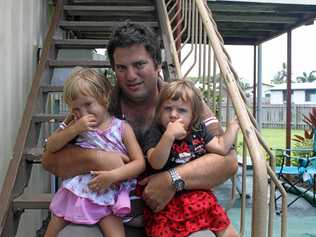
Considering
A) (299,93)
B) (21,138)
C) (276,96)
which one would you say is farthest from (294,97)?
(21,138)

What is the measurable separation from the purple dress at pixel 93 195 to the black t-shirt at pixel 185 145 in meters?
0.12

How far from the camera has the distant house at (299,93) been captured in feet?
138

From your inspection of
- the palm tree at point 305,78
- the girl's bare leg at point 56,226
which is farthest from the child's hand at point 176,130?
the palm tree at point 305,78

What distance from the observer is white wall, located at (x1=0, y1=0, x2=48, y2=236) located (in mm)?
3215

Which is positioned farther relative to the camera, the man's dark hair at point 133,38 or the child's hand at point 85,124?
the man's dark hair at point 133,38

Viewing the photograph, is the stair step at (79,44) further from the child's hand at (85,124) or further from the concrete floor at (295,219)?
the child's hand at (85,124)

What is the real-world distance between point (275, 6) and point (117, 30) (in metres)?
5.15

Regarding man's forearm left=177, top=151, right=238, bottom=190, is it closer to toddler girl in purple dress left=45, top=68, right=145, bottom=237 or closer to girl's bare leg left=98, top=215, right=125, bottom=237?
toddler girl in purple dress left=45, top=68, right=145, bottom=237

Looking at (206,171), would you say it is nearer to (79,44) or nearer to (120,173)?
(120,173)

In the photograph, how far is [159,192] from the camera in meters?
1.67

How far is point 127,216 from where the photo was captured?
1.81 meters

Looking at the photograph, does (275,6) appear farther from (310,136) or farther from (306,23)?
(310,136)

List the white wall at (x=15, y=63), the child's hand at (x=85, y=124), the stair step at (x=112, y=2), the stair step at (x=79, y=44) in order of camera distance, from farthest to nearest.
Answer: the stair step at (x=112, y=2), the stair step at (x=79, y=44), the white wall at (x=15, y=63), the child's hand at (x=85, y=124)

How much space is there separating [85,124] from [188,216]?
464 mm
